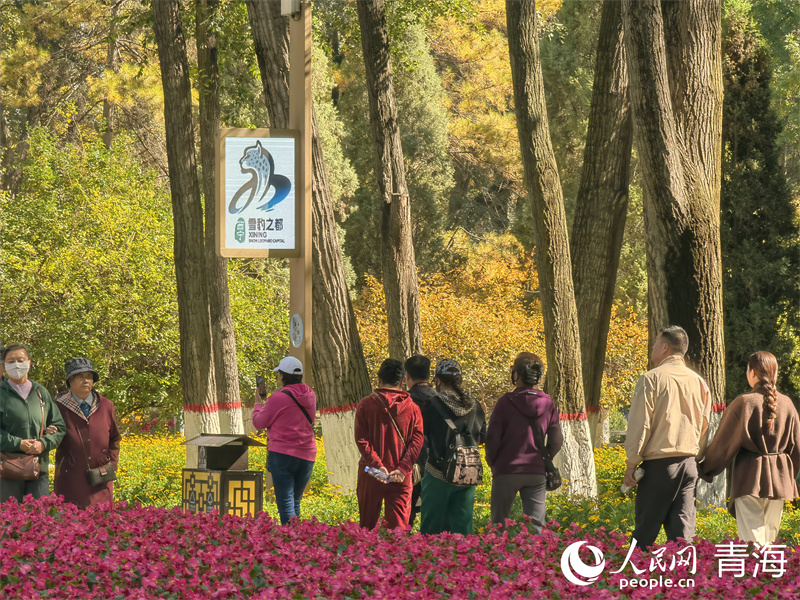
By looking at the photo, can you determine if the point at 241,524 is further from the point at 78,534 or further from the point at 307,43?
the point at 307,43

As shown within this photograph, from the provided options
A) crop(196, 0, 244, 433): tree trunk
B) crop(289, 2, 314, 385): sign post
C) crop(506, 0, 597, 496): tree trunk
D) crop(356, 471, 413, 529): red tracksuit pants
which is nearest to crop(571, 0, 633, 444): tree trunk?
crop(506, 0, 597, 496): tree trunk

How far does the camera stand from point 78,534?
242 inches

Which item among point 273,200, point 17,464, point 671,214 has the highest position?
point 273,200

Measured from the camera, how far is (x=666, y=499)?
675 cm

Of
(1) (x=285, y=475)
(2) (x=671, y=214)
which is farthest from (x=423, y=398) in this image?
(2) (x=671, y=214)

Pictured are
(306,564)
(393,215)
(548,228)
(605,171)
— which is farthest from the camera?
(393,215)

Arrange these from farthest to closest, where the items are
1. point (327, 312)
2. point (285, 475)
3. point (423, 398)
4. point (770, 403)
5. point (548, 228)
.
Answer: point (548, 228) < point (327, 312) < point (285, 475) < point (423, 398) < point (770, 403)

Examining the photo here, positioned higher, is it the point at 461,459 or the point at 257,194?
the point at 257,194

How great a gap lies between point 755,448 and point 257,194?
4.90 metres

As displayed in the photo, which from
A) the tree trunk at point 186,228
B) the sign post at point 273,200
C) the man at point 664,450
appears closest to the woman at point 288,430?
the sign post at point 273,200

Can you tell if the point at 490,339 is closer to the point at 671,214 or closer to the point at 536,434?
the point at 671,214

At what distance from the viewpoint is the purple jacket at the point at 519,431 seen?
759 cm

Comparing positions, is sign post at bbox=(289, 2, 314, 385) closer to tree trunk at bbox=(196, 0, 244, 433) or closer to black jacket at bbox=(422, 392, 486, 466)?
black jacket at bbox=(422, 392, 486, 466)

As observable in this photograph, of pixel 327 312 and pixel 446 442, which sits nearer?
pixel 446 442
